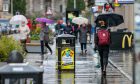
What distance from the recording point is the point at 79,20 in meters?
41.8

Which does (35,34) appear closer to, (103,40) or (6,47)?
(6,47)

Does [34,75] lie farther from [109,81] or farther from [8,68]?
[109,81]

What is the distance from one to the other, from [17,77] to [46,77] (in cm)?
1109

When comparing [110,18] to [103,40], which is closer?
[103,40]

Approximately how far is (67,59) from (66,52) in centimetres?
30

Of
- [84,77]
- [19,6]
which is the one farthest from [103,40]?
[19,6]

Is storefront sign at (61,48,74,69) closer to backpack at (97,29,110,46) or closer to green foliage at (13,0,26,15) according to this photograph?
backpack at (97,29,110,46)

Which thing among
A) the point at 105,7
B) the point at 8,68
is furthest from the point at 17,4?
the point at 8,68

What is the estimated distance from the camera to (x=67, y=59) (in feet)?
66.9

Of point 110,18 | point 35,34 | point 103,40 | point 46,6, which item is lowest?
point 35,34

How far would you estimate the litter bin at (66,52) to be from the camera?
2036cm

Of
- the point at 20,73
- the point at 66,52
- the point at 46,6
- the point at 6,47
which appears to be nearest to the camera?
the point at 20,73

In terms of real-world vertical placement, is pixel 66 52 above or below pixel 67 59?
above

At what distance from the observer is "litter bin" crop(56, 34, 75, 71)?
66.8 feet
